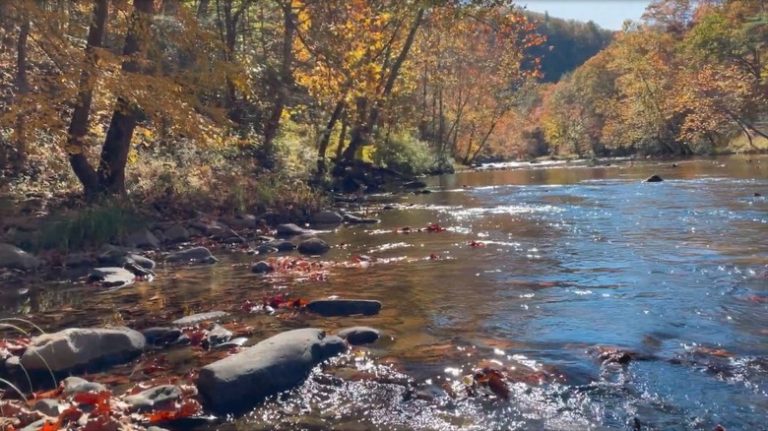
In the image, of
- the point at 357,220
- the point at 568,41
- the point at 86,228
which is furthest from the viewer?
the point at 568,41

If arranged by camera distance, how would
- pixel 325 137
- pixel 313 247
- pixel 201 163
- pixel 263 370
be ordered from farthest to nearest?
pixel 325 137
pixel 201 163
pixel 313 247
pixel 263 370

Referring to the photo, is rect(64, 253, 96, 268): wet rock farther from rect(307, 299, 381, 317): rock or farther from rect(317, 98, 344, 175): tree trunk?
rect(317, 98, 344, 175): tree trunk

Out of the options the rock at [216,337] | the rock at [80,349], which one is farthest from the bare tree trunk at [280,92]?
the rock at [80,349]

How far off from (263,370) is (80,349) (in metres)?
1.70

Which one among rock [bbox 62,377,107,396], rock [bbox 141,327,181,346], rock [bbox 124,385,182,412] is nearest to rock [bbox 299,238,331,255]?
rock [bbox 141,327,181,346]

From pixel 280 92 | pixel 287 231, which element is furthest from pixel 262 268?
pixel 280 92

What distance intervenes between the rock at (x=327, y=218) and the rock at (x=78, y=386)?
1190 cm

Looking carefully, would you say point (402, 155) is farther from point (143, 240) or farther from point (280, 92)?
point (143, 240)

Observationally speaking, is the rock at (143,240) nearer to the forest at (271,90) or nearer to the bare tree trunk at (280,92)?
the forest at (271,90)

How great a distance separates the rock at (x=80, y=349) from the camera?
5762 millimetres

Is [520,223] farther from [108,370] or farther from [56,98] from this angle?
[108,370]

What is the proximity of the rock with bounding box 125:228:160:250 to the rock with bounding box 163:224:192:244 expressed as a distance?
0.36 metres

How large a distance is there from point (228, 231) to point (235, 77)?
3101 millimetres

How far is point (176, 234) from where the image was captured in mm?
14016
